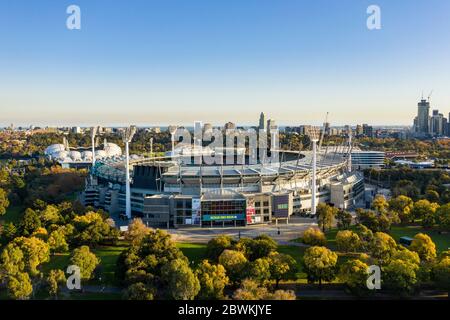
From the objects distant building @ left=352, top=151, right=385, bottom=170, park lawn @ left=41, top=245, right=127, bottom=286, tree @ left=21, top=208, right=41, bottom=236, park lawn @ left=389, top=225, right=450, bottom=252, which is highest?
distant building @ left=352, top=151, right=385, bottom=170

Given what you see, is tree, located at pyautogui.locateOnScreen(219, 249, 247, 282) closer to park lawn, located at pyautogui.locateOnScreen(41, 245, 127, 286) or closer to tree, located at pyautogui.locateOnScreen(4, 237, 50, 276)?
park lawn, located at pyautogui.locateOnScreen(41, 245, 127, 286)

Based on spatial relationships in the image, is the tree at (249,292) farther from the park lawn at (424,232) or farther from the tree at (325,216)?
the park lawn at (424,232)

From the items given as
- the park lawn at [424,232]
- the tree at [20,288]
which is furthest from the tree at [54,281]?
the park lawn at [424,232]

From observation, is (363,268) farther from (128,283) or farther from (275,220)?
(275,220)

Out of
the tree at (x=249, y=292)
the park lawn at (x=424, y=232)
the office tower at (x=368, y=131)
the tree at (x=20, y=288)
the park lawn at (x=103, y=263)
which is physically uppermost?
the office tower at (x=368, y=131)

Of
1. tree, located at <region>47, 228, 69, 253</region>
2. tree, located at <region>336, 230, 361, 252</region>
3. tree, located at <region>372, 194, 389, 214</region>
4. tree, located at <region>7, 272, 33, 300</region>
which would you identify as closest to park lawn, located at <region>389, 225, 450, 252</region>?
tree, located at <region>372, 194, 389, 214</region>

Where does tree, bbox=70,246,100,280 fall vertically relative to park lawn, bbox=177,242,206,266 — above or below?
above
